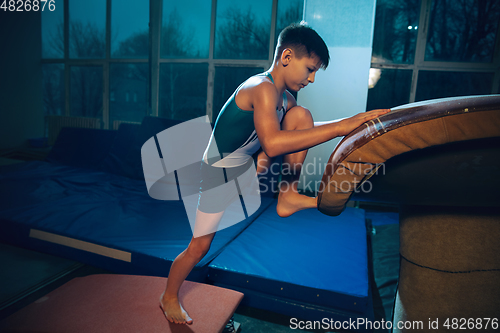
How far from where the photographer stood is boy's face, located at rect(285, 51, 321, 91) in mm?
1068

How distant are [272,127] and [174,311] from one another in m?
0.88

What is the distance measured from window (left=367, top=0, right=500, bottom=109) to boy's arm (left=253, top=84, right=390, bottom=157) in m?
2.84

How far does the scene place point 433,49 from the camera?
3215 mm

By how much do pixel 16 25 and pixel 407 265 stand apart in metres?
6.87

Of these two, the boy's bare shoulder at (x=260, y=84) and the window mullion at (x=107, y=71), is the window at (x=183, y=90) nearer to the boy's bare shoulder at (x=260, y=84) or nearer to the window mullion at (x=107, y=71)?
the window mullion at (x=107, y=71)

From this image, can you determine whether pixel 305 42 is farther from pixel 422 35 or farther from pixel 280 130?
pixel 422 35

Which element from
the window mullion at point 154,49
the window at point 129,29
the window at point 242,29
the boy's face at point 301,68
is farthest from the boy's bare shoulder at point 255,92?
the window at point 129,29

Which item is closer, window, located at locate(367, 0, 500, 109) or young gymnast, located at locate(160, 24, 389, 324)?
young gymnast, located at locate(160, 24, 389, 324)

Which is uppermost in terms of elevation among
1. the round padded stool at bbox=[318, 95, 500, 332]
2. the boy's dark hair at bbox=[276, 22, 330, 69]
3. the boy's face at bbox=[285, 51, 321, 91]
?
the boy's dark hair at bbox=[276, 22, 330, 69]

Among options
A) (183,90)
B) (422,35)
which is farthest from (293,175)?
(183,90)

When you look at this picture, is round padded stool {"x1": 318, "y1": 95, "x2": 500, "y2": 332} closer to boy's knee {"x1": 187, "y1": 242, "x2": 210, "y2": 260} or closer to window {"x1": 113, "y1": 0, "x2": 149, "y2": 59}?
boy's knee {"x1": 187, "y1": 242, "x2": 210, "y2": 260}

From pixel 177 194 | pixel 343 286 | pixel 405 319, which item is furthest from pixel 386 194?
pixel 177 194

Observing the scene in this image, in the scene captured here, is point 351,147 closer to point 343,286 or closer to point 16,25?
point 343,286

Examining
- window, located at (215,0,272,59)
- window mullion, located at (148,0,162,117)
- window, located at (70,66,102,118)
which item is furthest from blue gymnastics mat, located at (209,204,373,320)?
window, located at (70,66,102,118)
